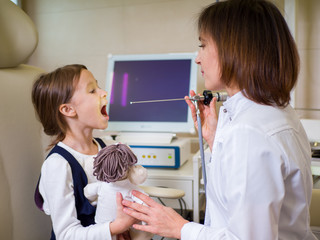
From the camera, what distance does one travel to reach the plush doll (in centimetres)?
108

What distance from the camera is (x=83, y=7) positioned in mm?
2594

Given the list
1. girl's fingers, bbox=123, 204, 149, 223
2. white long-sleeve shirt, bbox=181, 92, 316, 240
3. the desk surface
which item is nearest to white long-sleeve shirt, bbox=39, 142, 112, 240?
girl's fingers, bbox=123, 204, 149, 223

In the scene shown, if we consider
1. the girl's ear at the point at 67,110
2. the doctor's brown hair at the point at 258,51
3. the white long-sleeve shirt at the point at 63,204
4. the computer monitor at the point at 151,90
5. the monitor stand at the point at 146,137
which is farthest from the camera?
the computer monitor at the point at 151,90

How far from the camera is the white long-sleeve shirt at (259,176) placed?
0.74 m

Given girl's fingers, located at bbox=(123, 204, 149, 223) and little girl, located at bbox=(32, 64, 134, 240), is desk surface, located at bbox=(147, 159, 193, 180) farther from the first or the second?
girl's fingers, located at bbox=(123, 204, 149, 223)

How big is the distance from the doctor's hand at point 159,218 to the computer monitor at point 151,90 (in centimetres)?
94

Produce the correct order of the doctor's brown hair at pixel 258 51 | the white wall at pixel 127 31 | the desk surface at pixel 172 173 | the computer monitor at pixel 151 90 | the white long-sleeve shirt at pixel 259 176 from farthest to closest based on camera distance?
1. the white wall at pixel 127 31
2. the computer monitor at pixel 151 90
3. the desk surface at pixel 172 173
4. the doctor's brown hair at pixel 258 51
5. the white long-sleeve shirt at pixel 259 176

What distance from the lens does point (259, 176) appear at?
738mm

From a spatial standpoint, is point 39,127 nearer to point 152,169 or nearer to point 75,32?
point 152,169

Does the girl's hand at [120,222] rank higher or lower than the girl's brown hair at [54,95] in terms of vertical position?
lower

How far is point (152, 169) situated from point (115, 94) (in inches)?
21.5

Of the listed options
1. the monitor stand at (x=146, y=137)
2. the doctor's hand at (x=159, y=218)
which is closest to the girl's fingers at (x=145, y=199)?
the doctor's hand at (x=159, y=218)

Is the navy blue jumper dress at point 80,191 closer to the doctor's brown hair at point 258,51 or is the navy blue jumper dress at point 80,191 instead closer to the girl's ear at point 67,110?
the girl's ear at point 67,110

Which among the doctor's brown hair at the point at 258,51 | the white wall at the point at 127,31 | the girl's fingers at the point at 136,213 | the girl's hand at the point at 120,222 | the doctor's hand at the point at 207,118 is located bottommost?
the girl's hand at the point at 120,222
